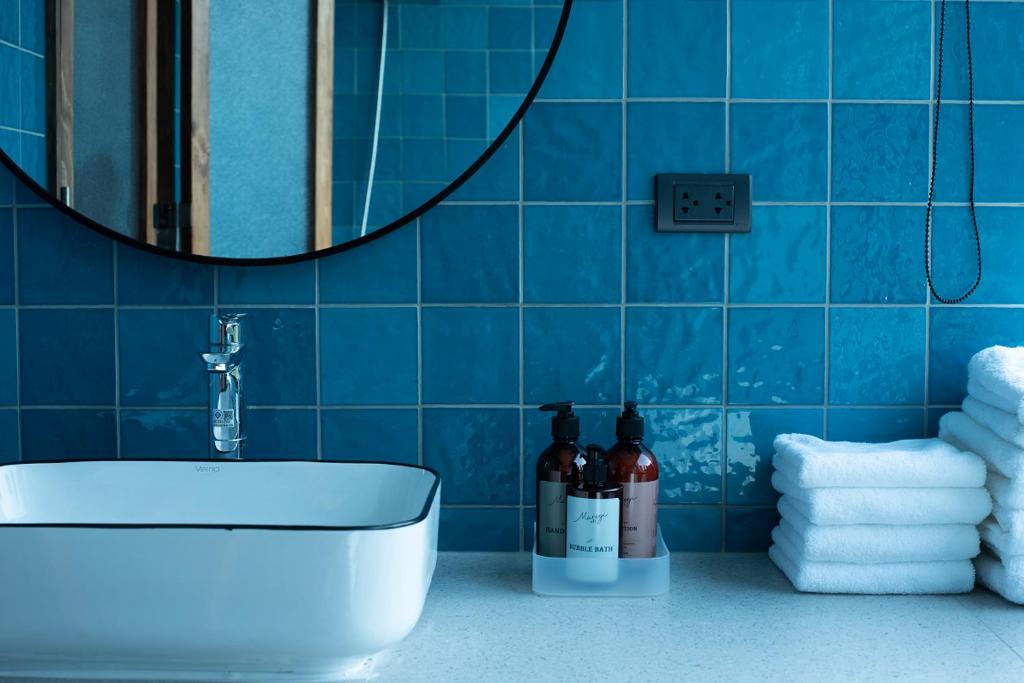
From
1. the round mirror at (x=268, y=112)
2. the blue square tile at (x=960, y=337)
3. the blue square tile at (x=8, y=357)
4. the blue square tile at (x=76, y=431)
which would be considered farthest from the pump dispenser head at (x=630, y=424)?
the blue square tile at (x=8, y=357)

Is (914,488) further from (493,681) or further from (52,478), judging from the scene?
(52,478)

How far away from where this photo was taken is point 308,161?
1.25 meters

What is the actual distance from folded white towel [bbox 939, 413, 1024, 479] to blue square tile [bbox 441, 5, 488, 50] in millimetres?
781

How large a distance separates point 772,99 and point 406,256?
0.53 meters

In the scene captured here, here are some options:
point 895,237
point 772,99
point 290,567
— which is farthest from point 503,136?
point 290,567

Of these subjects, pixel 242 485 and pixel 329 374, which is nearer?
pixel 242 485

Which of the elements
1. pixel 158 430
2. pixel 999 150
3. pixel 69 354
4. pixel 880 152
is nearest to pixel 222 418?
pixel 158 430

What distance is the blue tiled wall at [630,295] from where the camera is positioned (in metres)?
1.25

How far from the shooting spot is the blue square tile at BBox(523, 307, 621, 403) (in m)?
1.27

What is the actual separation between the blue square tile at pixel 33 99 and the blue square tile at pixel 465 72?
54 centimetres

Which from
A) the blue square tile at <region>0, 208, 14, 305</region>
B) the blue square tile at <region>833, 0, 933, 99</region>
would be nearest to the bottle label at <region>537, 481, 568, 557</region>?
the blue square tile at <region>833, 0, 933, 99</region>

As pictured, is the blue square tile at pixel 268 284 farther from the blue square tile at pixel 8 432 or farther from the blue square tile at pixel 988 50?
the blue square tile at pixel 988 50

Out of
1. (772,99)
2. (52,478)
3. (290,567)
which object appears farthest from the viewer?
(772,99)

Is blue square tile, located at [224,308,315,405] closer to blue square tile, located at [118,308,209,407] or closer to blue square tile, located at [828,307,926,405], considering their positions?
blue square tile, located at [118,308,209,407]
